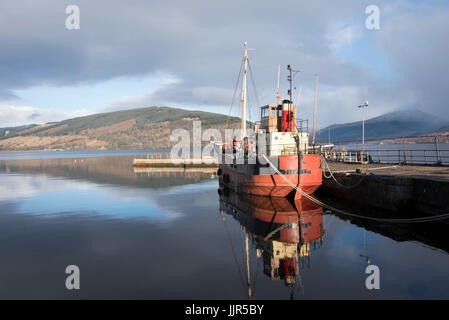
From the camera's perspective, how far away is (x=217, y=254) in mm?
11477

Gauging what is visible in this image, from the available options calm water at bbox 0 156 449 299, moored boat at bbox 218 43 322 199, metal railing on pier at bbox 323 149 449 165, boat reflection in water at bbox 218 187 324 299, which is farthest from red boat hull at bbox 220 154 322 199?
metal railing on pier at bbox 323 149 449 165

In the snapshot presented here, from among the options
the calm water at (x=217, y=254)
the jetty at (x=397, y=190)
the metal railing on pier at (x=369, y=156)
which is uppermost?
the metal railing on pier at (x=369, y=156)

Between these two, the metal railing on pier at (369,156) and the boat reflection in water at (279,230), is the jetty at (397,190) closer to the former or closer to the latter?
the boat reflection in water at (279,230)

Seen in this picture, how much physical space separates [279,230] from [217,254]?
13.9 feet

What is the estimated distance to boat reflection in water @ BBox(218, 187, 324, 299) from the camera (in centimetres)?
1001

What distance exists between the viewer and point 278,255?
A: 1116 centimetres

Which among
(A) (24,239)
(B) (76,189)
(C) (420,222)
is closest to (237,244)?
(C) (420,222)

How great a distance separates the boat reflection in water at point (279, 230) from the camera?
1001 cm

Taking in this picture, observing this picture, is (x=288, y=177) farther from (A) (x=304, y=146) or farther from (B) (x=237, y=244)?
(B) (x=237, y=244)

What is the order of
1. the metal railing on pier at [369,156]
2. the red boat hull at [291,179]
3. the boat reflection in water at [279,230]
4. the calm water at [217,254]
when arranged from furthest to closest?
the metal railing on pier at [369,156], the red boat hull at [291,179], the boat reflection in water at [279,230], the calm water at [217,254]

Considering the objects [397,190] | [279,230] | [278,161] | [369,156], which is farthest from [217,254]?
[369,156]

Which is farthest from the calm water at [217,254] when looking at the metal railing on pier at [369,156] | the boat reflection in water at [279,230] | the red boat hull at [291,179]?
the metal railing on pier at [369,156]

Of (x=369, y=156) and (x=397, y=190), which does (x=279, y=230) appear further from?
(x=369, y=156)

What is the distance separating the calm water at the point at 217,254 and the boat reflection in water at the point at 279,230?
56 mm
